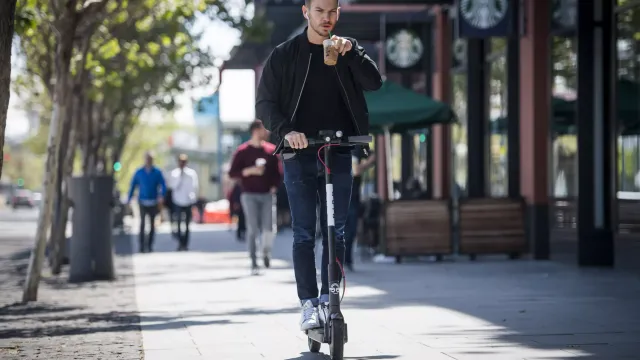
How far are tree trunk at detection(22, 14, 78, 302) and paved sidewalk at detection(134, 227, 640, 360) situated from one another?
106cm

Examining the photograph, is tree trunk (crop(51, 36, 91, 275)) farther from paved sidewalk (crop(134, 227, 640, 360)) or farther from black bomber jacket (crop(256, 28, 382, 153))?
black bomber jacket (crop(256, 28, 382, 153))

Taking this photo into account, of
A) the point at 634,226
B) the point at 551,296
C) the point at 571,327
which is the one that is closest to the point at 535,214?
the point at 634,226

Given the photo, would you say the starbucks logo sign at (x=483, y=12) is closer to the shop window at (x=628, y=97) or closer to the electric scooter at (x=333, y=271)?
the shop window at (x=628, y=97)

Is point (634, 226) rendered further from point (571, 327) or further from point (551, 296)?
point (571, 327)

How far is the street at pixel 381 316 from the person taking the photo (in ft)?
26.5

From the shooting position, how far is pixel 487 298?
11.7 meters

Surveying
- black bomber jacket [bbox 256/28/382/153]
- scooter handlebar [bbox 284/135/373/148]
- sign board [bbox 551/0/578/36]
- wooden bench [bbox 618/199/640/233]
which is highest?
sign board [bbox 551/0/578/36]

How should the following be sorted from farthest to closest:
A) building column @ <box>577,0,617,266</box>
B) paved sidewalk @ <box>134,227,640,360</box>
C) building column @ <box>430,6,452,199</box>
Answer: building column @ <box>430,6,452,199</box> < building column @ <box>577,0,617,266</box> < paved sidewalk @ <box>134,227,640,360</box>

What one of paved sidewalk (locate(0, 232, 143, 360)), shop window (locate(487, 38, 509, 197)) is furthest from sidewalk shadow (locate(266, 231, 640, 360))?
shop window (locate(487, 38, 509, 197))

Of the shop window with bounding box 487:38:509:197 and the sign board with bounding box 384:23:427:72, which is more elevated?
the sign board with bounding box 384:23:427:72

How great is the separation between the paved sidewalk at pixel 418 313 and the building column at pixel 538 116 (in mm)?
784

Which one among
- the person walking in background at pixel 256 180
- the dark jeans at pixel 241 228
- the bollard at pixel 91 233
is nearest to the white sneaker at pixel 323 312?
the person walking in background at pixel 256 180

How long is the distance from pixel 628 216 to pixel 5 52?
8529mm

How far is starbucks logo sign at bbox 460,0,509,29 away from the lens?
57.8 ft
